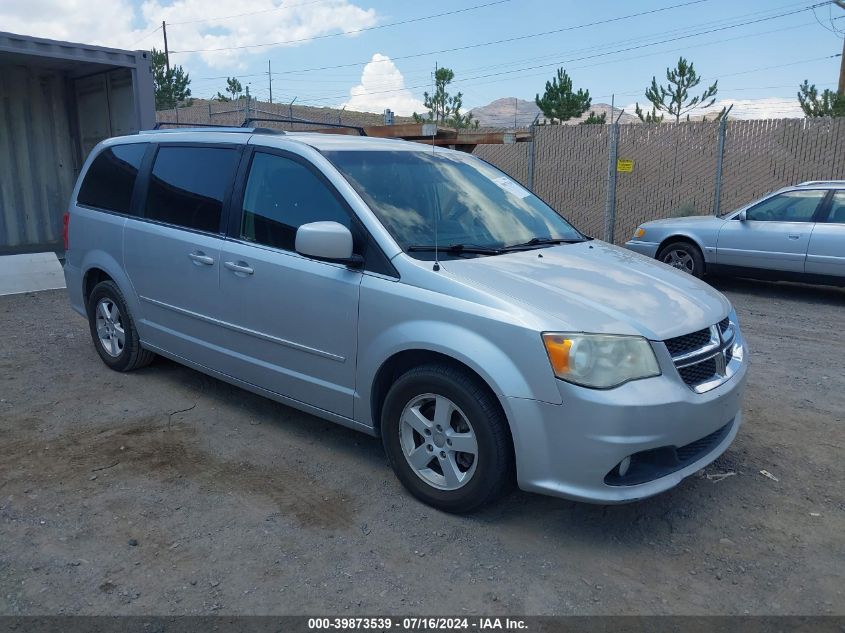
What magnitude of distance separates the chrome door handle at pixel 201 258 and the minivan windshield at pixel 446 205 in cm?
106

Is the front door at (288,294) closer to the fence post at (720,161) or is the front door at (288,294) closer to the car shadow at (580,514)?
the car shadow at (580,514)

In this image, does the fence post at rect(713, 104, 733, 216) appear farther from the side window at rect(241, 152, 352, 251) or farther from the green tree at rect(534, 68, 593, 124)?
the green tree at rect(534, 68, 593, 124)

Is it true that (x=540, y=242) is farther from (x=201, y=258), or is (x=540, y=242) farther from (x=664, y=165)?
(x=664, y=165)

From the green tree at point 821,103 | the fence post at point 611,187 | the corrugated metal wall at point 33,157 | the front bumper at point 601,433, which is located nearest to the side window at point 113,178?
the front bumper at point 601,433

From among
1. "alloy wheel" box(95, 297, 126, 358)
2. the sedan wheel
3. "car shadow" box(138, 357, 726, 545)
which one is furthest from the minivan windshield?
the sedan wheel

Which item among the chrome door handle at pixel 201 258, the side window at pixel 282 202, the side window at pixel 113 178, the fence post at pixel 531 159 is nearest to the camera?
the side window at pixel 282 202

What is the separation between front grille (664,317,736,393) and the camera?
340cm

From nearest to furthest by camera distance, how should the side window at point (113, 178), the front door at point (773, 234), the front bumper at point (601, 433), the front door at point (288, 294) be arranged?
1. the front bumper at point (601, 433)
2. the front door at point (288, 294)
3. the side window at point (113, 178)
4. the front door at point (773, 234)

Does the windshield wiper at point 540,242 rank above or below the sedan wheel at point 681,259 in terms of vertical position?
above

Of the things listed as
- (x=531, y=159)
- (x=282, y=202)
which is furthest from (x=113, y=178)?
(x=531, y=159)

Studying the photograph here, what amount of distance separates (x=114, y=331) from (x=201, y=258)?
158cm

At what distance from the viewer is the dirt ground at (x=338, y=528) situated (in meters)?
3.03

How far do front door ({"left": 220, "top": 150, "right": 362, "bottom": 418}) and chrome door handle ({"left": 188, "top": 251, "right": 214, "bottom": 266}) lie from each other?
0.45 feet

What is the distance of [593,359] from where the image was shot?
10.5 feet
